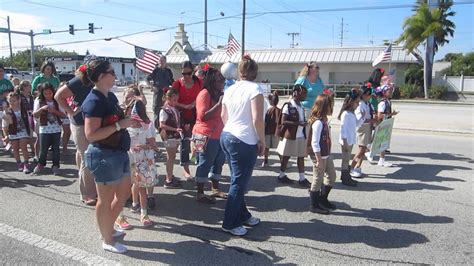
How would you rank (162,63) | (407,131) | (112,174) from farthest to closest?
(407,131), (162,63), (112,174)

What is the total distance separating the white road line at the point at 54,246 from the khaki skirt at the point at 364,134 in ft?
16.1

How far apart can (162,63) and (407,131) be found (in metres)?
8.30

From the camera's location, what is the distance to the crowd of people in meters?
3.73

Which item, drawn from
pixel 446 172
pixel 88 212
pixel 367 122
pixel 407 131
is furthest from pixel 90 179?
pixel 407 131

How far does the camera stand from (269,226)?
182 inches

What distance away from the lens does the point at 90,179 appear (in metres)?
5.26

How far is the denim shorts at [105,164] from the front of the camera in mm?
3656

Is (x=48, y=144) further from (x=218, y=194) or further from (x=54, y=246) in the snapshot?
(x=54, y=246)

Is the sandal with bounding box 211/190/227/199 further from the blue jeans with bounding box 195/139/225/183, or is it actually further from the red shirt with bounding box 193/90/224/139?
the red shirt with bounding box 193/90/224/139

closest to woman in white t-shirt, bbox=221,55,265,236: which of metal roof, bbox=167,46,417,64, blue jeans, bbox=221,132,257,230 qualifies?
blue jeans, bbox=221,132,257,230

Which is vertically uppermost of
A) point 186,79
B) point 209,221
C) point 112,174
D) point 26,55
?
point 26,55

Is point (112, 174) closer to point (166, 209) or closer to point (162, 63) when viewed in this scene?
point (166, 209)

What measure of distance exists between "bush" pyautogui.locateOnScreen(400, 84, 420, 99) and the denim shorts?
30423 mm

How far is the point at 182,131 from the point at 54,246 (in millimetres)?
2637
